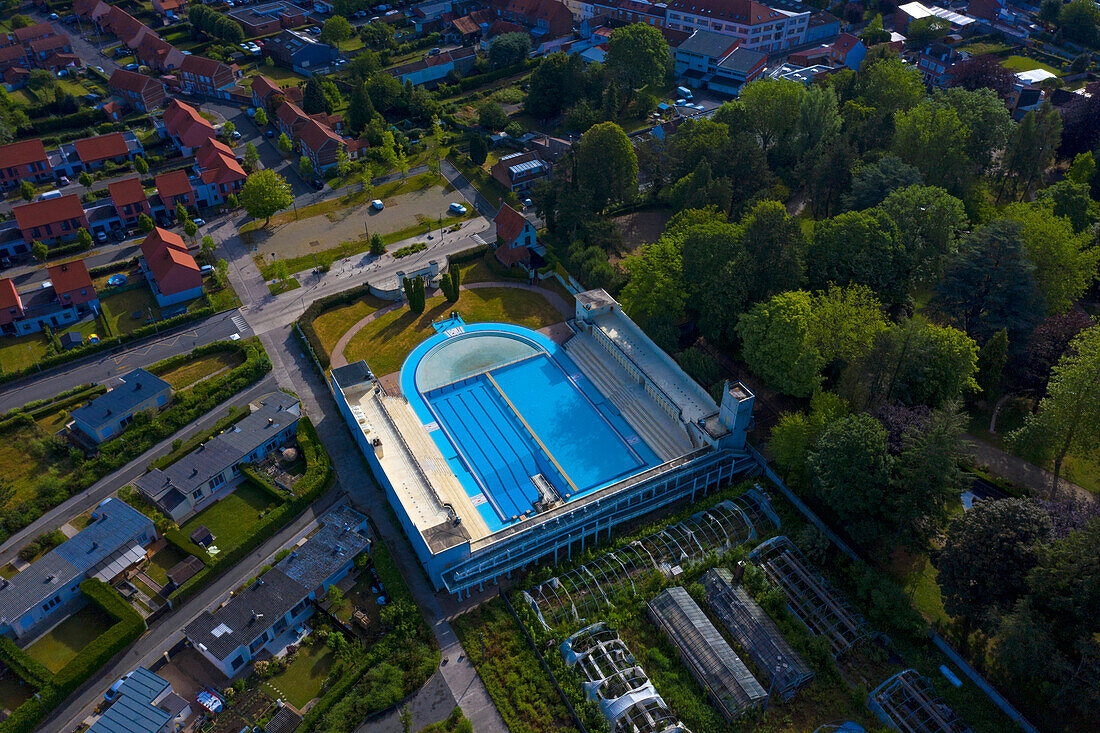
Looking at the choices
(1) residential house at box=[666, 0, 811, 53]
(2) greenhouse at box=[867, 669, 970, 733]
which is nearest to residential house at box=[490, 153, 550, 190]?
(1) residential house at box=[666, 0, 811, 53]

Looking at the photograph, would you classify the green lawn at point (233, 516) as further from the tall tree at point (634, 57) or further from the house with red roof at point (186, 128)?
the tall tree at point (634, 57)

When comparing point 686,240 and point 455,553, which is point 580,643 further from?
point 686,240

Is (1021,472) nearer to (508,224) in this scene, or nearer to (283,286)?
(508,224)

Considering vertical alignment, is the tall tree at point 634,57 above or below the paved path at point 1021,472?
above

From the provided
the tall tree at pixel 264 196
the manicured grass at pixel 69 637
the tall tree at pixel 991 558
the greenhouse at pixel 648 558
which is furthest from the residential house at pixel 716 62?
the manicured grass at pixel 69 637

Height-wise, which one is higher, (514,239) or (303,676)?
(514,239)

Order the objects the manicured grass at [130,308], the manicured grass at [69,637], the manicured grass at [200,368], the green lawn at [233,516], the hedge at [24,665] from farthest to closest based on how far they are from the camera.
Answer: the manicured grass at [130,308], the manicured grass at [200,368], the green lawn at [233,516], the manicured grass at [69,637], the hedge at [24,665]

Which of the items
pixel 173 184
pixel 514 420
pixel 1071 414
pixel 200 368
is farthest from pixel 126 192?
pixel 1071 414
